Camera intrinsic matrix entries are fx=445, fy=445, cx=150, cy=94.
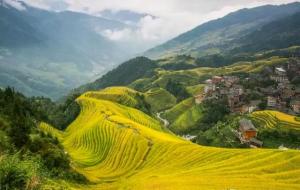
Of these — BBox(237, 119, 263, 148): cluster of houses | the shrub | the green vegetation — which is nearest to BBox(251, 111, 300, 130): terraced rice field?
the green vegetation

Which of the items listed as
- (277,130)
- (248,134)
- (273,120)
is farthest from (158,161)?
(273,120)

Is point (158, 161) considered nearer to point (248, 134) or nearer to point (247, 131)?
point (248, 134)

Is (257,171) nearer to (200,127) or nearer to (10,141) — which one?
(10,141)

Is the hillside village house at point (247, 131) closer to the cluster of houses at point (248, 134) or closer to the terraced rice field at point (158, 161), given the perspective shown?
the cluster of houses at point (248, 134)

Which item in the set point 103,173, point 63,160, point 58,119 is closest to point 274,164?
point 63,160

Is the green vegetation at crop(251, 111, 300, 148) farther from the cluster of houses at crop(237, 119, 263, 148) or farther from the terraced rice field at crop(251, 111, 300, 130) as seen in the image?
the cluster of houses at crop(237, 119, 263, 148)
